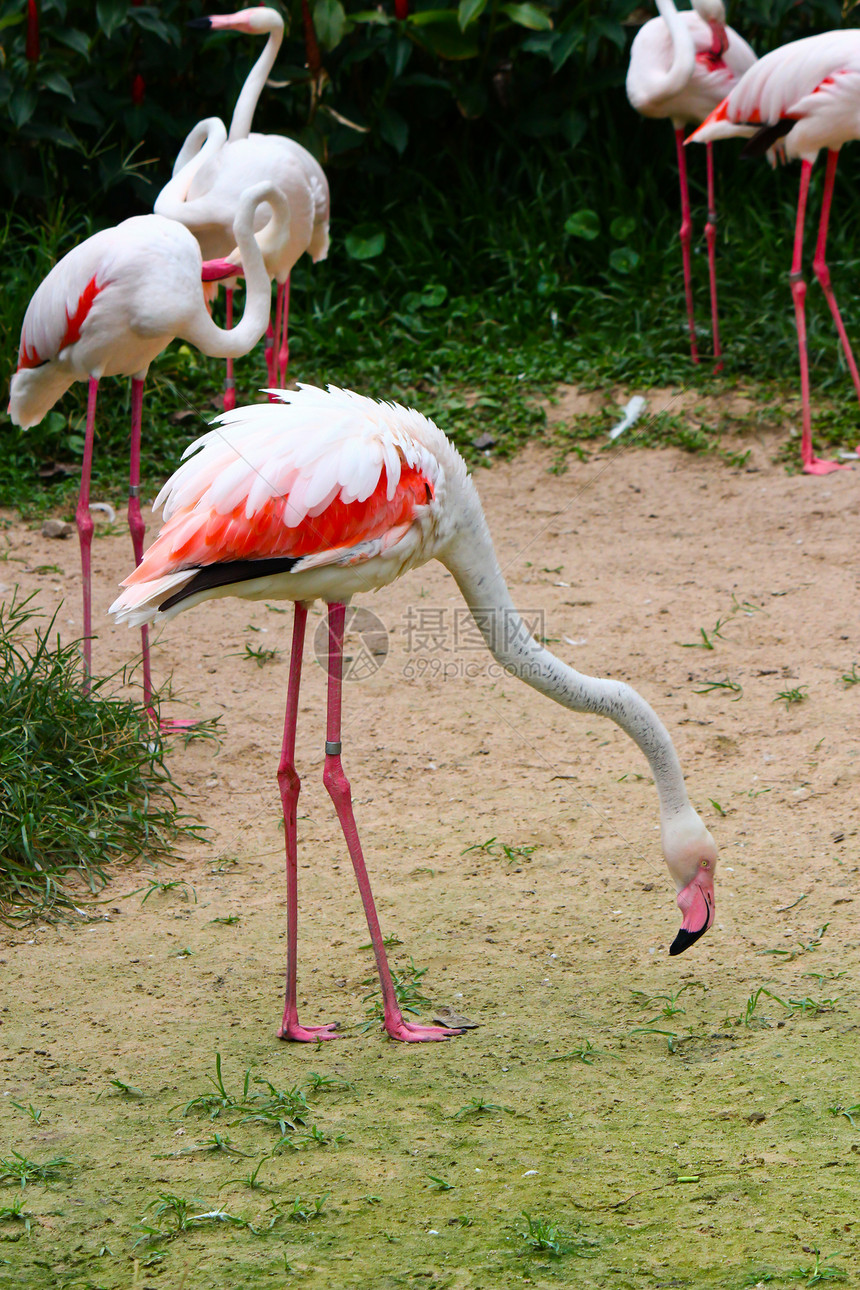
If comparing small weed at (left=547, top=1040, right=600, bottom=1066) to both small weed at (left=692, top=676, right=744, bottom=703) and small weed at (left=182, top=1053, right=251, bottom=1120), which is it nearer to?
small weed at (left=182, top=1053, right=251, bottom=1120)

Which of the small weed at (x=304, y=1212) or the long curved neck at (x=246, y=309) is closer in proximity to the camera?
the small weed at (x=304, y=1212)

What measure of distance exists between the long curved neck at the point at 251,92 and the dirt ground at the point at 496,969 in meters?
2.21

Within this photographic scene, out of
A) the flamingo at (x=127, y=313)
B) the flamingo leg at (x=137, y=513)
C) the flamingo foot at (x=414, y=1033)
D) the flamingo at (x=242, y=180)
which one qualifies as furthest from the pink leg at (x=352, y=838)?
the flamingo at (x=242, y=180)

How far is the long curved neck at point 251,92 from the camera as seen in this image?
19.9 feet

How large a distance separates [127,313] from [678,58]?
3.73 metres

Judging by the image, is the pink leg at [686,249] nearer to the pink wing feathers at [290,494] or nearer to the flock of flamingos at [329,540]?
the flock of flamingos at [329,540]

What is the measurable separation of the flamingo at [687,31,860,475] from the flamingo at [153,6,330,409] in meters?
2.04

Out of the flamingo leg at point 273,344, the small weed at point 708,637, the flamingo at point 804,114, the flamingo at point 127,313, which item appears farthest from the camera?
the flamingo leg at point 273,344

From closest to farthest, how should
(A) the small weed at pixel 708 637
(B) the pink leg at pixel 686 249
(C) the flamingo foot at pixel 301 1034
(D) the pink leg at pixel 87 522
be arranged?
(C) the flamingo foot at pixel 301 1034, (D) the pink leg at pixel 87 522, (A) the small weed at pixel 708 637, (B) the pink leg at pixel 686 249

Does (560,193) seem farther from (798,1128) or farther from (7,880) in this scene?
(798,1128)

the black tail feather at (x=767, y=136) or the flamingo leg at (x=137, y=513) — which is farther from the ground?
the black tail feather at (x=767, y=136)

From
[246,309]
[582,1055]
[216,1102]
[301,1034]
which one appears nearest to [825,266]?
Answer: [246,309]

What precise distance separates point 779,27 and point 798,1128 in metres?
6.96

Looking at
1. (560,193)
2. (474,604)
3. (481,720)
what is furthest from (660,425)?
(474,604)
